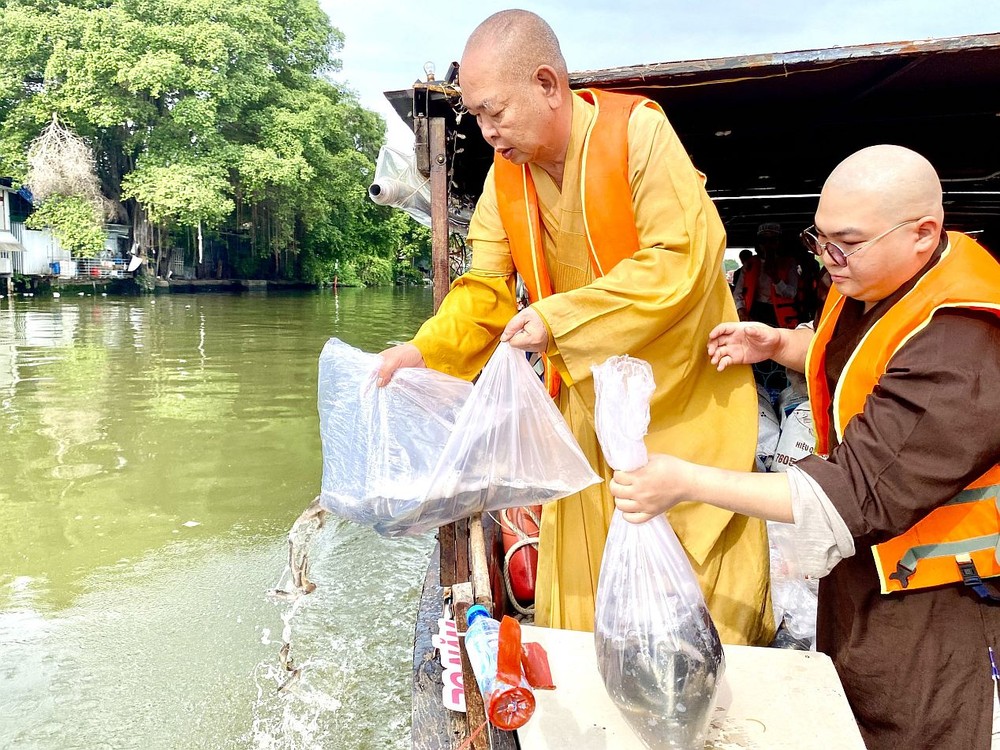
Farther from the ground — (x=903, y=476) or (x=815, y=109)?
(x=815, y=109)

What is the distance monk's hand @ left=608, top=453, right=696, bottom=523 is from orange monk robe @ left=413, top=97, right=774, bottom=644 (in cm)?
48

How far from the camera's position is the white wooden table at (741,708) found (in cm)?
126

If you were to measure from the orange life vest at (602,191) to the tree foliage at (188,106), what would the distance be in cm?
2770

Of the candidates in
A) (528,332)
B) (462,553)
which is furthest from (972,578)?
(462,553)

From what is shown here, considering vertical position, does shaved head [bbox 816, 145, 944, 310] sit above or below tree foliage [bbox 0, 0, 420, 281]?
below

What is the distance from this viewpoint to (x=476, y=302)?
89.0 inches

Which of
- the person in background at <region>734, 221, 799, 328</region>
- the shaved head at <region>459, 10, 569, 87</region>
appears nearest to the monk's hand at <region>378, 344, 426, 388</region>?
the shaved head at <region>459, 10, 569, 87</region>

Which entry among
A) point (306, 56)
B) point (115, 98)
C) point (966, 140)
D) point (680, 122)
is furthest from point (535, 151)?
point (306, 56)

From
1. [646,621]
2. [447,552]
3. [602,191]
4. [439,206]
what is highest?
[439,206]

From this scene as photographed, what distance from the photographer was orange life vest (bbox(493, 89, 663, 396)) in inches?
72.5

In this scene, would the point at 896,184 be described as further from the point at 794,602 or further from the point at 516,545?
the point at 516,545

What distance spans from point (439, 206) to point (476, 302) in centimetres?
83

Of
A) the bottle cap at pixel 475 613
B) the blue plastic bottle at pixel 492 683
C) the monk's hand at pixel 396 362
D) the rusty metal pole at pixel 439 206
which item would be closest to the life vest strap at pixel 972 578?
the blue plastic bottle at pixel 492 683

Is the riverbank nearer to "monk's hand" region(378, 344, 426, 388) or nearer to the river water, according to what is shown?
the river water
